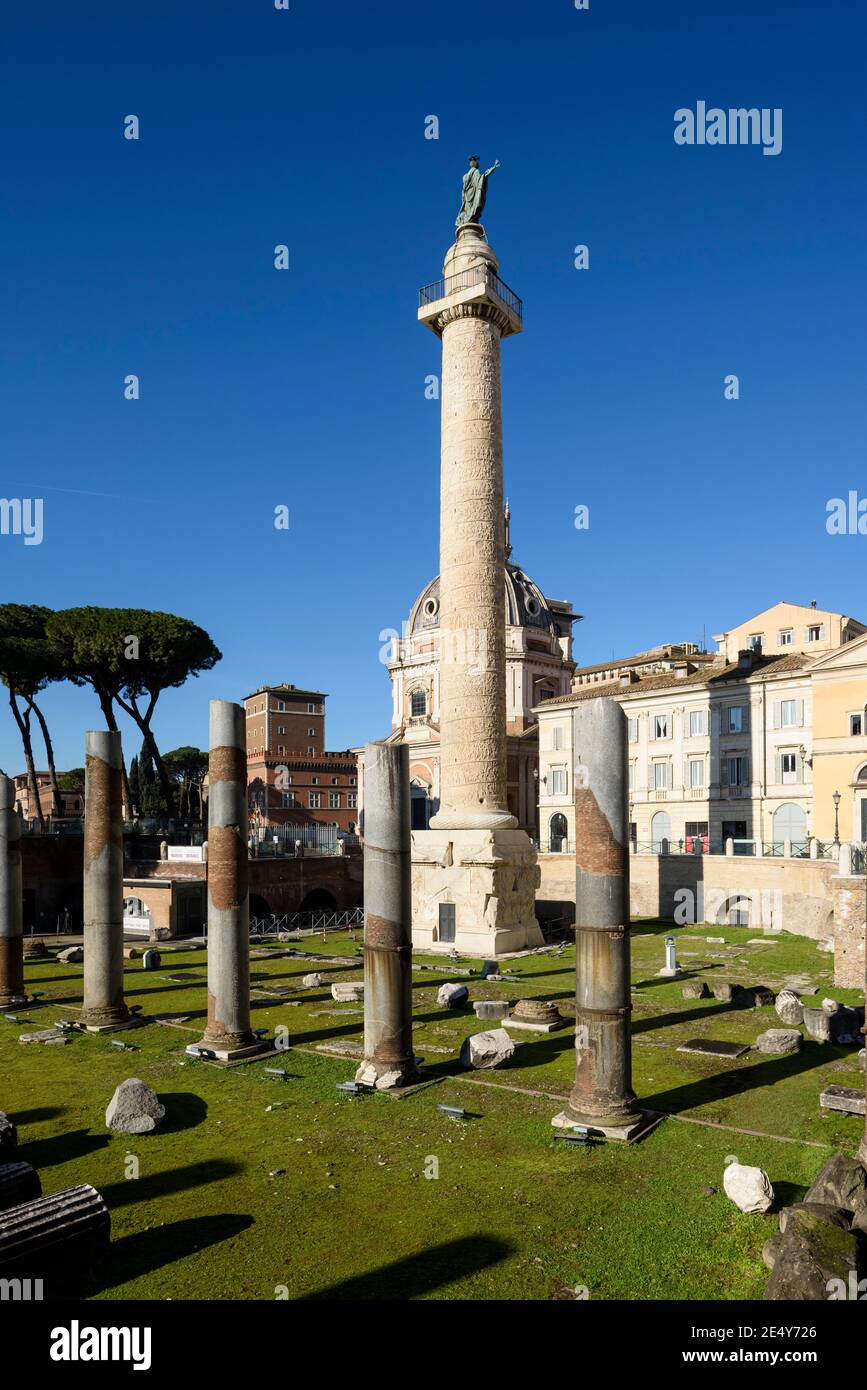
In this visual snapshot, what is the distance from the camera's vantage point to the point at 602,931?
11.0 metres

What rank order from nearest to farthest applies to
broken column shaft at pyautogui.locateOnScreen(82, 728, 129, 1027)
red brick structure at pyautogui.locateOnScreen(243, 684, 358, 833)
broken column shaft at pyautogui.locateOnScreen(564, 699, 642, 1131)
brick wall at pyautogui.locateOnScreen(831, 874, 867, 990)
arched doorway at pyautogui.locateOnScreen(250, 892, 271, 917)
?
broken column shaft at pyautogui.locateOnScreen(564, 699, 642, 1131)
broken column shaft at pyautogui.locateOnScreen(82, 728, 129, 1027)
brick wall at pyautogui.locateOnScreen(831, 874, 867, 990)
arched doorway at pyautogui.locateOnScreen(250, 892, 271, 917)
red brick structure at pyautogui.locateOnScreen(243, 684, 358, 833)

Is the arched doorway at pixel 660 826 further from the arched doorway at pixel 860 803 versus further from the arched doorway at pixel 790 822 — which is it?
the arched doorway at pixel 860 803

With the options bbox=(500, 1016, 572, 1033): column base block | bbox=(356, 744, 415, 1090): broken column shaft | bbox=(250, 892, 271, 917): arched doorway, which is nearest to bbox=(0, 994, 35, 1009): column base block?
bbox=(356, 744, 415, 1090): broken column shaft

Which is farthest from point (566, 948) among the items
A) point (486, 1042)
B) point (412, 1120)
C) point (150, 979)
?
point (412, 1120)

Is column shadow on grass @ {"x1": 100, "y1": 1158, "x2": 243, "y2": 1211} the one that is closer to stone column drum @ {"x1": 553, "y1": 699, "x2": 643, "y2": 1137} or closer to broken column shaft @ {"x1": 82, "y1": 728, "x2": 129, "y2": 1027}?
stone column drum @ {"x1": 553, "y1": 699, "x2": 643, "y2": 1137}

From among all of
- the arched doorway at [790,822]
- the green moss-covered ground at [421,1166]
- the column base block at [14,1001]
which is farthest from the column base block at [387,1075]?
the arched doorway at [790,822]

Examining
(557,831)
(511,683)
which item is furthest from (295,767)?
(557,831)

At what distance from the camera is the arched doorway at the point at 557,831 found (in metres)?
46.5

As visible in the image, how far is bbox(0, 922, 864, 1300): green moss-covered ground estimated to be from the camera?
7621 millimetres

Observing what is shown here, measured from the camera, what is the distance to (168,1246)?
8195mm

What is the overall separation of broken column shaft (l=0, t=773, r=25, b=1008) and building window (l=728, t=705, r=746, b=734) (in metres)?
31.2

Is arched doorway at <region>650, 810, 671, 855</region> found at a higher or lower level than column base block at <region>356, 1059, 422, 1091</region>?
higher

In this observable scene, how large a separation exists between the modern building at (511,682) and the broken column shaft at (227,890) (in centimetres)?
3890

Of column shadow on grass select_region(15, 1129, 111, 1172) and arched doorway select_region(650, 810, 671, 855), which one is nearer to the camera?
column shadow on grass select_region(15, 1129, 111, 1172)
